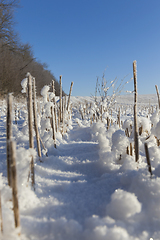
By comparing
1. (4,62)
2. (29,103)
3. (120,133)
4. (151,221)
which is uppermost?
(4,62)

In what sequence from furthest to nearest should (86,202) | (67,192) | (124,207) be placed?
(67,192), (86,202), (124,207)

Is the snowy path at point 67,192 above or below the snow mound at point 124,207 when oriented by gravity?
below

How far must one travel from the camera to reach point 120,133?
1.80 metres

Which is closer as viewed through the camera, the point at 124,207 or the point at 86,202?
the point at 124,207

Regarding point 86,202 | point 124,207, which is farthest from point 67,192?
point 124,207

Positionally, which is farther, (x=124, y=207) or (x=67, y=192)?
(x=67, y=192)

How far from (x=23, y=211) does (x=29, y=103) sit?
0.74m

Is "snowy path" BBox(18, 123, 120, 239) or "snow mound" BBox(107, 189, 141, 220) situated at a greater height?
"snow mound" BBox(107, 189, 141, 220)

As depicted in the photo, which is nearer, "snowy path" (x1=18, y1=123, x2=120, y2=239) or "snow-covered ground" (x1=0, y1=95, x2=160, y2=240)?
"snow-covered ground" (x1=0, y1=95, x2=160, y2=240)

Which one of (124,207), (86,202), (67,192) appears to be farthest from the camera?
(67,192)

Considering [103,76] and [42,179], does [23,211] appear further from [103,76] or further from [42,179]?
[103,76]

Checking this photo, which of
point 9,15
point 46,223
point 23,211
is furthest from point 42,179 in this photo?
point 9,15

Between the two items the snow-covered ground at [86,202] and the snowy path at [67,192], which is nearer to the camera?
the snow-covered ground at [86,202]

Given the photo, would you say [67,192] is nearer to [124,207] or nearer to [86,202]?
[86,202]
